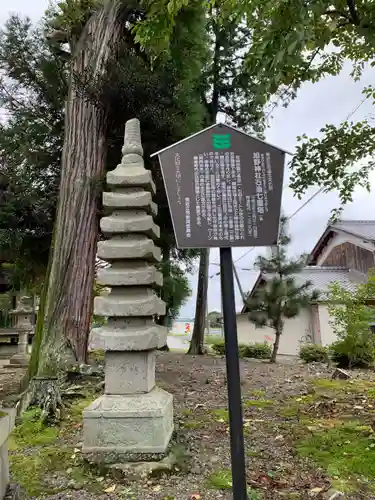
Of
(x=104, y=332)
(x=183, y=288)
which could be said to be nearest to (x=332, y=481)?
(x=104, y=332)

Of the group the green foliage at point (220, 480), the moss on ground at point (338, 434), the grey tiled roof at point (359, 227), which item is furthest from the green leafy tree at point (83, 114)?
the grey tiled roof at point (359, 227)

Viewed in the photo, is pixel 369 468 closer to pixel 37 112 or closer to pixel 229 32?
pixel 37 112

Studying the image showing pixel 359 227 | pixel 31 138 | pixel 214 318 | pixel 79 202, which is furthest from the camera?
pixel 214 318

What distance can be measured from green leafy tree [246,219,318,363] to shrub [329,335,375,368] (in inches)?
47.5

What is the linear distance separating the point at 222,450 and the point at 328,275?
16088 millimetres

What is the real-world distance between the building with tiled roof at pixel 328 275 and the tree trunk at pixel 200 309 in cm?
302

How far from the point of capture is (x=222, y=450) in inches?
136

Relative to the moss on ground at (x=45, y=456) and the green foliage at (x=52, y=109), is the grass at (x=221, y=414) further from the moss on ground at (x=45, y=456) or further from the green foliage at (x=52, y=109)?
the green foliage at (x=52, y=109)

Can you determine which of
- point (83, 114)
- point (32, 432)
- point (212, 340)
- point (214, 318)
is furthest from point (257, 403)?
point (214, 318)

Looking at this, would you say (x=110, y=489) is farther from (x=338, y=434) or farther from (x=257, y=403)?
(x=257, y=403)

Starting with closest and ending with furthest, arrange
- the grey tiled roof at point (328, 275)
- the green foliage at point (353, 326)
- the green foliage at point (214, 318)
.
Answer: the green foliage at point (353, 326)
the grey tiled roof at point (328, 275)
the green foliage at point (214, 318)

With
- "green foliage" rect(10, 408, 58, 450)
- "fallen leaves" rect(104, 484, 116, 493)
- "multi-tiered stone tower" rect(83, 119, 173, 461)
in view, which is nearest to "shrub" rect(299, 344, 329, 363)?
"multi-tiered stone tower" rect(83, 119, 173, 461)

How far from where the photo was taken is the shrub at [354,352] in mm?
8250

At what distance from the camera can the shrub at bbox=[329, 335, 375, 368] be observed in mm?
8250
